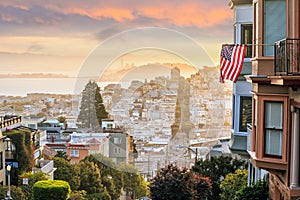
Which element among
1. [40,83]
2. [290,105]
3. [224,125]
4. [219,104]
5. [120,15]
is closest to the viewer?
[290,105]

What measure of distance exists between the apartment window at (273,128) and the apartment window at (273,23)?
0.98 m

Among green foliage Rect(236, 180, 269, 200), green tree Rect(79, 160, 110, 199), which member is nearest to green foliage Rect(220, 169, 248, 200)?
green foliage Rect(236, 180, 269, 200)

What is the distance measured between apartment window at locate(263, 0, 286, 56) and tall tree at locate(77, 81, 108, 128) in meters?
17.9

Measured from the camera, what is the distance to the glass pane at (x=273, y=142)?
8210 millimetres

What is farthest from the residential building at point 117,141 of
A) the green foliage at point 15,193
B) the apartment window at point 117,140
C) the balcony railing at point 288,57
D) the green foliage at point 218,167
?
the balcony railing at point 288,57

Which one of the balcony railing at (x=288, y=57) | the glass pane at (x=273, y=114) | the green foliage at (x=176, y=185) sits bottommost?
the green foliage at (x=176, y=185)

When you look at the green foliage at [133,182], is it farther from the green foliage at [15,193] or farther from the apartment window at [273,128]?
the apartment window at [273,128]

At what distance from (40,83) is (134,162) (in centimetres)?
1288

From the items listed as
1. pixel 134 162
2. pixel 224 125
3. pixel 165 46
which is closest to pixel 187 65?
pixel 165 46

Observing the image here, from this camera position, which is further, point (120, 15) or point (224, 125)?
point (120, 15)

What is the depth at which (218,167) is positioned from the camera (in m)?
16.7

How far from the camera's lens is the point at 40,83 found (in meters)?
35.6

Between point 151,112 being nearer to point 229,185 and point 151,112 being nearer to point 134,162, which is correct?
point 134,162

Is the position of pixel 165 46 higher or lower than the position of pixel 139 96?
higher
